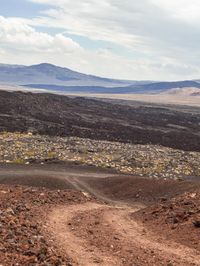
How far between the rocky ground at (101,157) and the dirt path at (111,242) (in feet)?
76.3

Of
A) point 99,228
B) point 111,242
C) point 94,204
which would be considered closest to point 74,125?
point 94,204

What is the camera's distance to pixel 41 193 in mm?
30516

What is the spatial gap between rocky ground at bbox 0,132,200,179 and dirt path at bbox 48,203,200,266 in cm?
2326

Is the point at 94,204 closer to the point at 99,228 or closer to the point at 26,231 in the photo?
the point at 99,228

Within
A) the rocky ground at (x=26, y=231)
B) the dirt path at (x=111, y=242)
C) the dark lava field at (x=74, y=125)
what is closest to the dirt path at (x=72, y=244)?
the dirt path at (x=111, y=242)

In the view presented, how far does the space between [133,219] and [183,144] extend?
62993 millimetres

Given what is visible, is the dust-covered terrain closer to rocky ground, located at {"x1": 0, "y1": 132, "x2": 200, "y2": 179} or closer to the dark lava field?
rocky ground, located at {"x1": 0, "y1": 132, "x2": 200, "y2": 179}

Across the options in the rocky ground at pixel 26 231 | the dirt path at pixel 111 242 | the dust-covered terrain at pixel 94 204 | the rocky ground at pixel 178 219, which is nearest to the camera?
the rocky ground at pixel 26 231

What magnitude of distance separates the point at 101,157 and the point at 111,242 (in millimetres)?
34770

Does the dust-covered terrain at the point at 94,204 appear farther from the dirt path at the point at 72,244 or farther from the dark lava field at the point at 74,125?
the dark lava field at the point at 74,125

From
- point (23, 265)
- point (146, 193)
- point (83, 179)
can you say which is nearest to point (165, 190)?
point (146, 193)

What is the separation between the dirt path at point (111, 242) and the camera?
674 inches

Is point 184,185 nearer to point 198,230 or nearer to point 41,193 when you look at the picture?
point 41,193

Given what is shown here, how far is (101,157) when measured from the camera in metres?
54.2
